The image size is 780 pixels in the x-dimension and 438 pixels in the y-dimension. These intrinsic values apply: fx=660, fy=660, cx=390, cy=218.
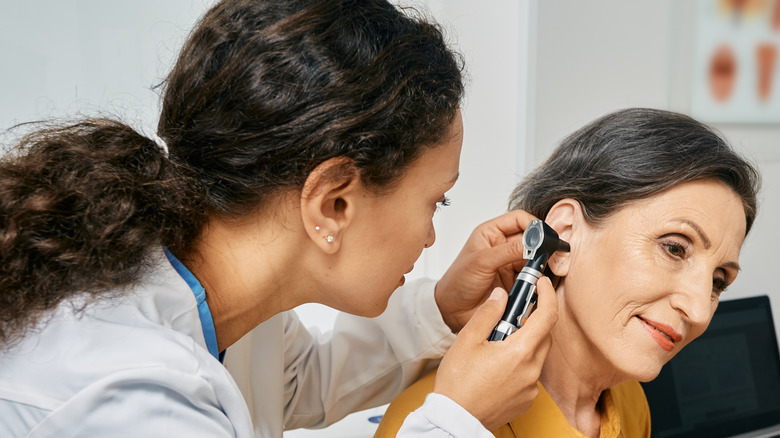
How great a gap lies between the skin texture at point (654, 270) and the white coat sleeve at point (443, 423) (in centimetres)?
37

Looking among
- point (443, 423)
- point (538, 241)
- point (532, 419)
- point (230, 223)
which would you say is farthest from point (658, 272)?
point (230, 223)

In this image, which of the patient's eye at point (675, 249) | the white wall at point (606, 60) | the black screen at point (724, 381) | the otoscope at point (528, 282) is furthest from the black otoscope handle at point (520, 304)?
the white wall at point (606, 60)

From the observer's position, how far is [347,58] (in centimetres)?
86

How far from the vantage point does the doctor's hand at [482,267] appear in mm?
1211

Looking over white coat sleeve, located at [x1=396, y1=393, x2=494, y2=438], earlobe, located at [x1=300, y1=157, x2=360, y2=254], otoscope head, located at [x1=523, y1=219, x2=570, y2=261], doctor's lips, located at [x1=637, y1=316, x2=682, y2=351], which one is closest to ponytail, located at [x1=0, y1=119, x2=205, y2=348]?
earlobe, located at [x1=300, y1=157, x2=360, y2=254]

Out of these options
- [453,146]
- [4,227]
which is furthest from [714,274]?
[4,227]

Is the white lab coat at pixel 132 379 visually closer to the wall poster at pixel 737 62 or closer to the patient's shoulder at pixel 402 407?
the patient's shoulder at pixel 402 407

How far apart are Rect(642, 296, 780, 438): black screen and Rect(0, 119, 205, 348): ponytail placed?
1302mm

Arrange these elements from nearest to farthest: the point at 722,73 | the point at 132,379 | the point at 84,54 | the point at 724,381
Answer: the point at 132,379, the point at 84,54, the point at 724,381, the point at 722,73

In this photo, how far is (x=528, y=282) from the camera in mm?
1029

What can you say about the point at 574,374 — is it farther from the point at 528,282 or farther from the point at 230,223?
the point at 230,223

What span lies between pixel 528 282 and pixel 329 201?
344 mm

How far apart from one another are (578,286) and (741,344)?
3.00 ft

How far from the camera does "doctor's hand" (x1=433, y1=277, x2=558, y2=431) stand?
944mm
